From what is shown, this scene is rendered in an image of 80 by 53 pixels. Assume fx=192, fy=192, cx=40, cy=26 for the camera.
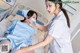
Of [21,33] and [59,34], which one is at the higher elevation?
[59,34]

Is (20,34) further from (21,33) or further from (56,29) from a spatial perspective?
(56,29)

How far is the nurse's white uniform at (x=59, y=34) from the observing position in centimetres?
155

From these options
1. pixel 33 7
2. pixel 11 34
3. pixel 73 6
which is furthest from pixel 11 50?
pixel 73 6

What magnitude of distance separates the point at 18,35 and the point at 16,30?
0.06m

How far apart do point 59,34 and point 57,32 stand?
0.03 m

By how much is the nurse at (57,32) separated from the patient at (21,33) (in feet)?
1.02

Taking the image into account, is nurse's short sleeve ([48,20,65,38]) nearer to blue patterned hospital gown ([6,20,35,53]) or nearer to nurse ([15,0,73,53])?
nurse ([15,0,73,53])

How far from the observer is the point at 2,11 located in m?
2.21

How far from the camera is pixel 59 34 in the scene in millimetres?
1568

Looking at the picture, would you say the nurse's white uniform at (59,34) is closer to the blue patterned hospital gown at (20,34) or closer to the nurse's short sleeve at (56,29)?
the nurse's short sleeve at (56,29)

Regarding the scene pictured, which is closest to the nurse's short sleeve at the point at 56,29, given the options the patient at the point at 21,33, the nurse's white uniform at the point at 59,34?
the nurse's white uniform at the point at 59,34

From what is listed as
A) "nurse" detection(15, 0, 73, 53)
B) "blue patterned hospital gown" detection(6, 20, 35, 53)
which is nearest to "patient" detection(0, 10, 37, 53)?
"blue patterned hospital gown" detection(6, 20, 35, 53)

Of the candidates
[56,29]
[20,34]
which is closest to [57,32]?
[56,29]

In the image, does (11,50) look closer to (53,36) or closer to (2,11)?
(53,36)
